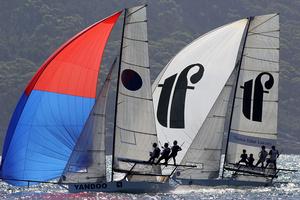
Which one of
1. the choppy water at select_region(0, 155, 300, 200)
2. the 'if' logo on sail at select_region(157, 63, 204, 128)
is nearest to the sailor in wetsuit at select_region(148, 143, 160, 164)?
the choppy water at select_region(0, 155, 300, 200)

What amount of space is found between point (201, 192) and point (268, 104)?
4.82m

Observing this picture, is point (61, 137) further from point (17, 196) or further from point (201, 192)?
point (201, 192)

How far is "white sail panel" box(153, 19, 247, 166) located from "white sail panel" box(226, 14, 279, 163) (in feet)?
2.22

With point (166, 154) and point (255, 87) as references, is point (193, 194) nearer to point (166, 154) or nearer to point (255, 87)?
point (166, 154)

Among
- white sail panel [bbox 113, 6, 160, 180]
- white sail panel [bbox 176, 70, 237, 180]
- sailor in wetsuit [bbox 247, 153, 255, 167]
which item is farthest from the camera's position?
sailor in wetsuit [bbox 247, 153, 255, 167]

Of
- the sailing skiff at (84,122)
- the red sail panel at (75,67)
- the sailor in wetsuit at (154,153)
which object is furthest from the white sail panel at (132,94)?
the red sail panel at (75,67)

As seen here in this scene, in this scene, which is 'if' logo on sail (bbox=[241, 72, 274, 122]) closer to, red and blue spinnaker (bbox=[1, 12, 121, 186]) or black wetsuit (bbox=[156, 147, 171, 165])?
black wetsuit (bbox=[156, 147, 171, 165])

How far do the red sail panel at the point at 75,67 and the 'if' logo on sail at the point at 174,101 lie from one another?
604 centimetres

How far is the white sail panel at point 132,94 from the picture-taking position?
1435 inches

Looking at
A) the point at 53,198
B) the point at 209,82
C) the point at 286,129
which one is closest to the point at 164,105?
the point at 209,82

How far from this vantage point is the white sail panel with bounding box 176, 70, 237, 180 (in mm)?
41125

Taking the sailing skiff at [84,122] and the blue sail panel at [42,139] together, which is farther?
the sailing skiff at [84,122]

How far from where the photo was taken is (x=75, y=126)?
116 feet

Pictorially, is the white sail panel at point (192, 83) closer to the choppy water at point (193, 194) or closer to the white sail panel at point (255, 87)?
the white sail panel at point (255, 87)
